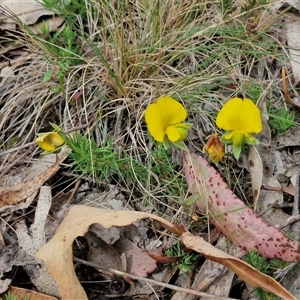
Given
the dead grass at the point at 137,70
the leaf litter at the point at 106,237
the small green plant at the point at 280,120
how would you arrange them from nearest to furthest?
1. the leaf litter at the point at 106,237
2. the small green plant at the point at 280,120
3. the dead grass at the point at 137,70

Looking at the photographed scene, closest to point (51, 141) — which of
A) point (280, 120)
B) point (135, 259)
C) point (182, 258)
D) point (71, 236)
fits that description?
point (71, 236)

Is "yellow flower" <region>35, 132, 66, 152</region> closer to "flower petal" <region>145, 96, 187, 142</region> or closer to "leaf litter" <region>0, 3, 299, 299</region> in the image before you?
"leaf litter" <region>0, 3, 299, 299</region>

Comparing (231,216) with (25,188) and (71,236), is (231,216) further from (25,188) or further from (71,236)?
(25,188)

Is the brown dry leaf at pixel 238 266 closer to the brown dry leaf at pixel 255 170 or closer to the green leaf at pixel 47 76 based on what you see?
the brown dry leaf at pixel 255 170

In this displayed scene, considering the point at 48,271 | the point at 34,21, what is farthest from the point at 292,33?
the point at 48,271

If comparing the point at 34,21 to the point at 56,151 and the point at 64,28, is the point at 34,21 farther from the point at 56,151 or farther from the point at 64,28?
the point at 56,151

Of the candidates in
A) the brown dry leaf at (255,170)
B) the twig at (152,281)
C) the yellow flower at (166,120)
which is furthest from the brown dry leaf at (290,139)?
the twig at (152,281)

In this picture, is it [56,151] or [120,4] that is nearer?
[56,151]
